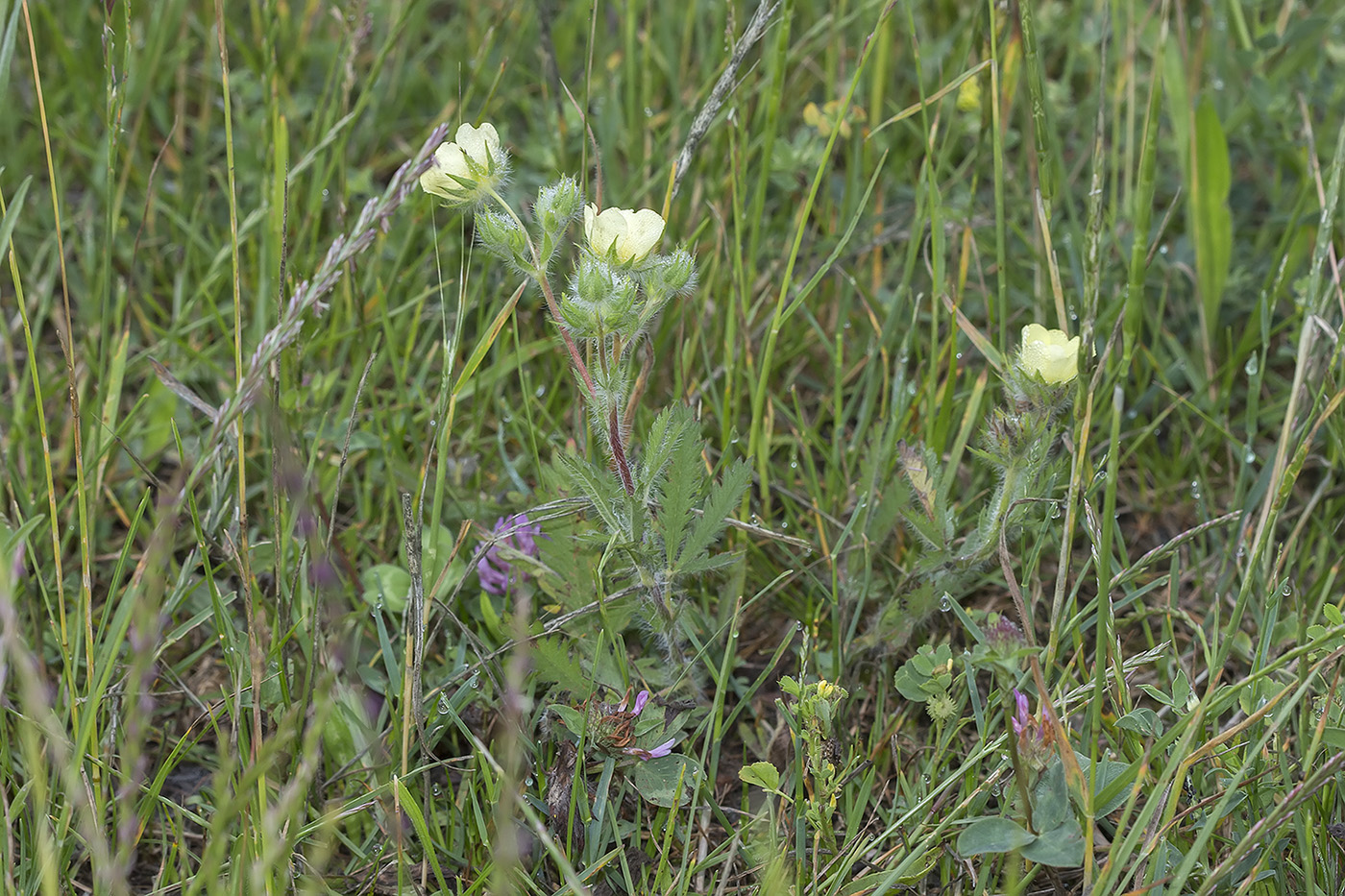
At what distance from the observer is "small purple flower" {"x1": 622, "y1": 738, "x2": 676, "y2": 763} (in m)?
1.46

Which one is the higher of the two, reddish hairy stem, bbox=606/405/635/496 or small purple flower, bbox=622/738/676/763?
reddish hairy stem, bbox=606/405/635/496

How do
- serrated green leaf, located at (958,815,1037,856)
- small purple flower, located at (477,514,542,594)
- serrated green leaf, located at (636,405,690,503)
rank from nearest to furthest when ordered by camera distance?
serrated green leaf, located at (958,815,1037,856), serrated green leaf, located at (636,405,690,503), small purple flower, located at (477,514,542,594)

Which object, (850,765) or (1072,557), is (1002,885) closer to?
(850,765)

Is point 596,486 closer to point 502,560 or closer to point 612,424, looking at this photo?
point 612,424

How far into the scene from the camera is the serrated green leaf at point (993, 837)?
50.9 inches

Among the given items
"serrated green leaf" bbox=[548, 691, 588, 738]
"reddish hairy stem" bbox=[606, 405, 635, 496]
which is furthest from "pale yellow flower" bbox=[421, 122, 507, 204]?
"serrated green leaf" bbox=[548, 691, 588, 738]

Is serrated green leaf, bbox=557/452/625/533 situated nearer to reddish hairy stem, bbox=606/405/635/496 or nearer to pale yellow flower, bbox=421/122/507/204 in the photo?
reddish hairy stem, bbox=606/405/635/496

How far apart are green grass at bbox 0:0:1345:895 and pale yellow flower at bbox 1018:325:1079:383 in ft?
0.12

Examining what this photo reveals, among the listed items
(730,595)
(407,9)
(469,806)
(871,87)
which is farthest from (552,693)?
(871,87)

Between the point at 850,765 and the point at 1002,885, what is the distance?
9.2 inches

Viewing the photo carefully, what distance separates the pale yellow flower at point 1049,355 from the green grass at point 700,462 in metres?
0.04

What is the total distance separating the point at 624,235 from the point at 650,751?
25.8 inches

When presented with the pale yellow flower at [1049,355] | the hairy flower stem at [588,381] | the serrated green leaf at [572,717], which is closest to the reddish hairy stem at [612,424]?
the hairy flower stem at [588,381]

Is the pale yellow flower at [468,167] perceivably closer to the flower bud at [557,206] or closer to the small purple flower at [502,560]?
the flower bud at [557,206]
